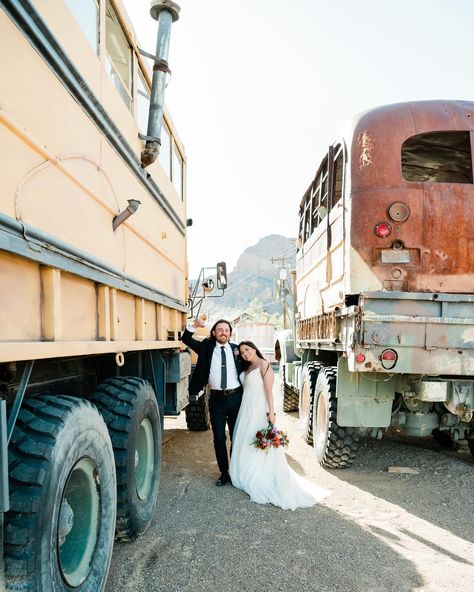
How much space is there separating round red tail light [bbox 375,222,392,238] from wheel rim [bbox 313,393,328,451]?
203cm

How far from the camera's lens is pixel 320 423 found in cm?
568

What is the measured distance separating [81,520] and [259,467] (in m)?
2.52

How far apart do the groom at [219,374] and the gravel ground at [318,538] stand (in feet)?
2.05

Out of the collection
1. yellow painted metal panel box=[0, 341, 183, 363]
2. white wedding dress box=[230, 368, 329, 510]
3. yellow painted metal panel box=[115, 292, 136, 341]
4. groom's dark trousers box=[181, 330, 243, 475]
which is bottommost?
white wedding dress box=[230, 368, 329, 510]

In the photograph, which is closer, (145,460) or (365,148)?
(145,460)

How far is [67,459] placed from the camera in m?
2.06

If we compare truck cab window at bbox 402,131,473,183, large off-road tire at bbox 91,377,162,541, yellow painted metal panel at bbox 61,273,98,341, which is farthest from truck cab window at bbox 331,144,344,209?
yellow painted metal panel at bbox 61,273,98,341

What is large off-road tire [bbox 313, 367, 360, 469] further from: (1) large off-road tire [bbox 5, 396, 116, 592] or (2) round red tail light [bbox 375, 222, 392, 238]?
(1) large off-road tire [bbox 5, 396, 116, 592]

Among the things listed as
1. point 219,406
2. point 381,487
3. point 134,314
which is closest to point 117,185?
point 134,314

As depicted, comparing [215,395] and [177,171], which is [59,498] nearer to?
[215,395]

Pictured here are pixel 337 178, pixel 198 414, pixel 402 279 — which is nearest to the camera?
pixel 402 279

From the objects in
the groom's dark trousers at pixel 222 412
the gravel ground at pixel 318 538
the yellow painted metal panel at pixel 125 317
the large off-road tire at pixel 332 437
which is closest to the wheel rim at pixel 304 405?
the large off-road tire at pixel 332 437

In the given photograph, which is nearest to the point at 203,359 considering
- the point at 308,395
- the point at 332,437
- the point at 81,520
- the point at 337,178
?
the point at 332,437

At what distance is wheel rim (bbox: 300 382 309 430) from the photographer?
6602 mm
